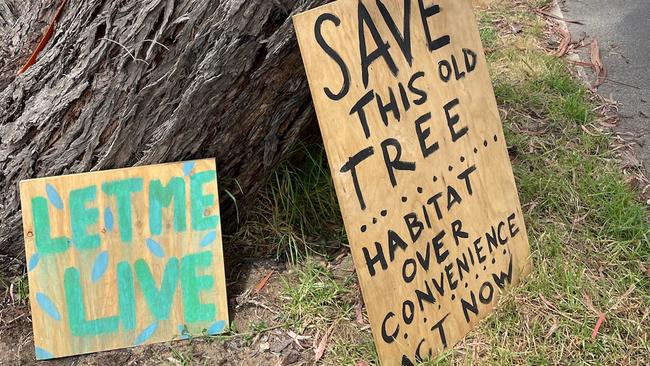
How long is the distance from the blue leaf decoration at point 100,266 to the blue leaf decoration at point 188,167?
0.38 metres

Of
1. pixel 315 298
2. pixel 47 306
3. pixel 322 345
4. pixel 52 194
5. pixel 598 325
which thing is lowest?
pixel 598 325

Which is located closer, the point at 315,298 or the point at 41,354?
the point at 41,354

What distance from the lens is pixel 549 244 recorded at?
260 centimetres

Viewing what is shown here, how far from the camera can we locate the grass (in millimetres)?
2295

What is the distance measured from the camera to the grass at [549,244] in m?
2.29

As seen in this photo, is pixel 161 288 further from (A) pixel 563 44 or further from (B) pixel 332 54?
(A) pixel 563 44

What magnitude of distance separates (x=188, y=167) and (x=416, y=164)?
76cm

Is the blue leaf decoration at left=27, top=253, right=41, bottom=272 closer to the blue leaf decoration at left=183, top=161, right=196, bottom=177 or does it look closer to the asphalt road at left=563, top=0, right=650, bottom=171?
the blue leaf decoration at left=183, top=161, right=196, bottom=177

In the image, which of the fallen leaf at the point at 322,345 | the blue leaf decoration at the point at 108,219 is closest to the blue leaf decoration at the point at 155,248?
the blue leaf decoration at the point at 108,219

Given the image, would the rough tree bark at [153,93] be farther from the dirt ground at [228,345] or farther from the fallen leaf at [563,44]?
the fallen leaf at [563,44]

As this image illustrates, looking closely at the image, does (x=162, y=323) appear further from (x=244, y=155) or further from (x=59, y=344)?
(x=244, y=155)

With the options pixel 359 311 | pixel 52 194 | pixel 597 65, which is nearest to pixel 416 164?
Result: pixel 359 311

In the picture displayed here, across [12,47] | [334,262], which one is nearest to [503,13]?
[334,262]

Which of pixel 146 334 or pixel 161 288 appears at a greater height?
pixel 161 288
